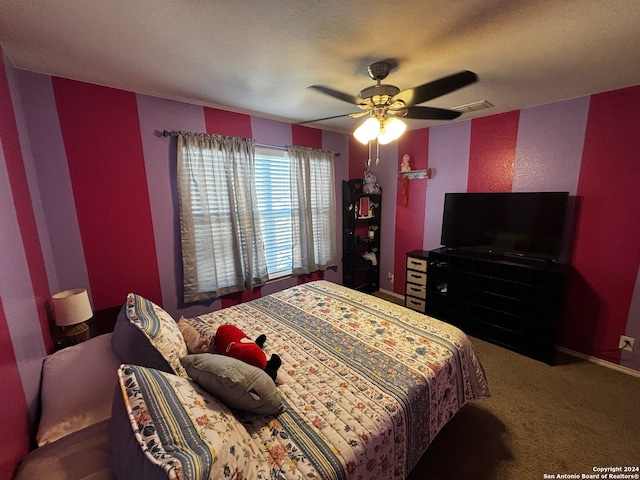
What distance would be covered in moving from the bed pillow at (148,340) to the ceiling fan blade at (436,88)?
6.09 ft

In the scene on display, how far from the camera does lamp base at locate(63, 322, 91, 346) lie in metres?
1.72

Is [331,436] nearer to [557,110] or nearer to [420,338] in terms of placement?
[420,338]

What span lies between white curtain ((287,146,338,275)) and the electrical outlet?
9.50 ft

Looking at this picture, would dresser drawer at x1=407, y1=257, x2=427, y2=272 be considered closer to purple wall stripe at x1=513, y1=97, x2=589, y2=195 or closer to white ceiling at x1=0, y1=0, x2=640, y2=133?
purple wall stripe at x1=513, y1=97, x2=589, y2=195

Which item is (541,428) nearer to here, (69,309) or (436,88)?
(436,88)

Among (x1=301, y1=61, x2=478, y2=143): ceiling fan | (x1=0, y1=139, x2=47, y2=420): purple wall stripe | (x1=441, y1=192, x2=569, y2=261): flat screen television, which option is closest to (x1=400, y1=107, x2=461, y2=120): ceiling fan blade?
(x1=301, y1=61, x2=478, y2=143): ceiling fan

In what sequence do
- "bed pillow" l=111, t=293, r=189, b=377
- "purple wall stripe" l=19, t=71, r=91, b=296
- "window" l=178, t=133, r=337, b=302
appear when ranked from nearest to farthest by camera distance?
1. "bed pillow" l=111, t=293, r=189, b=377
2. "purple wall stripe" l=19, t=71, r=91, b=296
3. "window" l=178, t=133, r=337, b=302

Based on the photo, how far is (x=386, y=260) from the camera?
13.7ft

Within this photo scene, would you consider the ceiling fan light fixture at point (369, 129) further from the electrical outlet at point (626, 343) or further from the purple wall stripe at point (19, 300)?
the electrical outlet at point (626, 343)

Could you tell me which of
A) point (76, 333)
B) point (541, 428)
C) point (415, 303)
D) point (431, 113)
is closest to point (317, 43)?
point (431, 113)

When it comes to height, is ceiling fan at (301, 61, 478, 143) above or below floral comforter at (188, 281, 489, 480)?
above

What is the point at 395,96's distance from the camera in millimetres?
1601

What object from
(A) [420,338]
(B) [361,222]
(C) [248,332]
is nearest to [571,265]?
(A) [420,338]

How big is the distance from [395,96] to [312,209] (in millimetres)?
1997
